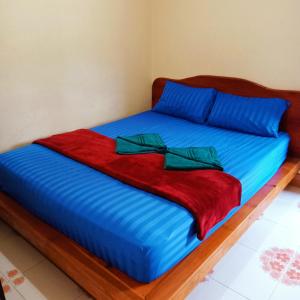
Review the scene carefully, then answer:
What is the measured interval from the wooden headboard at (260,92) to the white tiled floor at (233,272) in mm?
838

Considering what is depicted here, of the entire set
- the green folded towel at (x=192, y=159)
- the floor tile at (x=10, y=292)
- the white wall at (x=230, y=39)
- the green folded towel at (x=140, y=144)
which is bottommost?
the floor tile at (x=10, y=292)

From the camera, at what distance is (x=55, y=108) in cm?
264

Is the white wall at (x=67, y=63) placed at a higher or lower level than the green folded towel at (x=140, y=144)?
higher

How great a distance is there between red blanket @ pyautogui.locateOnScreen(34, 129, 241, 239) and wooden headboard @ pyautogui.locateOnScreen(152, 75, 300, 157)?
1.17 m

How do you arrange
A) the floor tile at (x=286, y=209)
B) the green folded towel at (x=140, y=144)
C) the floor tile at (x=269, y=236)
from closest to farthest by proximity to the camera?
the floor tile at (x=269, y=236), the green folded towel at (x=140, y=144), the floor tile at (x=286, y=209)

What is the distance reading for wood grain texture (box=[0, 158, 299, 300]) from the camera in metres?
1.25

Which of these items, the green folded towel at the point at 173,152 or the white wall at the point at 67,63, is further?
the white wall at the point at 67,63

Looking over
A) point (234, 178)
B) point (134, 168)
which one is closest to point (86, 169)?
point (134, 168)

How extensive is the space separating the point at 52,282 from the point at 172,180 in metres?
0.88

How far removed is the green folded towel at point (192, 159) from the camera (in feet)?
5.88

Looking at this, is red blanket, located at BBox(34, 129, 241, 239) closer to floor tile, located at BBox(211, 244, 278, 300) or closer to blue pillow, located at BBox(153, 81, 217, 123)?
floor tile, located at BBox(211, 244, 278, 300)

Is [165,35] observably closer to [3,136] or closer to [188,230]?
[3,136]

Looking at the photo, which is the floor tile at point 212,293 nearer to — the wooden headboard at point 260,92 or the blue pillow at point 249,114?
the blue pillow at point 249,114

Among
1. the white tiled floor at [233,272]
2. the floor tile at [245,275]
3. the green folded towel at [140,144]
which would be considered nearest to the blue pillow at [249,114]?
the green folded towel at [140,144]
